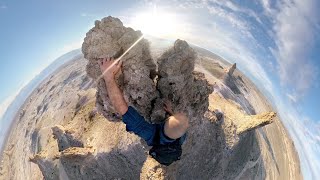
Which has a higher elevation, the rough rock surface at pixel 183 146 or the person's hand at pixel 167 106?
the person's hand at pixel 167 106

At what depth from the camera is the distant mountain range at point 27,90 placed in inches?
1973

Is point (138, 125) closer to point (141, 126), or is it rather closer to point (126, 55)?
point (141, 126)

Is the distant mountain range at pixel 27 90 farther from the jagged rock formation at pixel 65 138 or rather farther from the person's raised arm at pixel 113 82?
the person's raised arm at pixel 113 82

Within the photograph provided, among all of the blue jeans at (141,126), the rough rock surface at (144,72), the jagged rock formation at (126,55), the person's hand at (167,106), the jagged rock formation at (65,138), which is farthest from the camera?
the jagged rock formation at (65,138)

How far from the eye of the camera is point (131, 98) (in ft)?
40.7

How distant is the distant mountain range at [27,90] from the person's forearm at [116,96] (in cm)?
4170

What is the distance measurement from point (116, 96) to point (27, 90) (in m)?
→ 46.1

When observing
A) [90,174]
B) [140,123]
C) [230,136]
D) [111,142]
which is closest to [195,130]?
[230,136]

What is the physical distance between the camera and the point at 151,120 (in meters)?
12.2

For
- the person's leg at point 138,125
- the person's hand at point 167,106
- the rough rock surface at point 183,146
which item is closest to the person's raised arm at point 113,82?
the person's leg at point 138,125

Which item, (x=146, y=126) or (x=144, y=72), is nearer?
(x=146, y=126)

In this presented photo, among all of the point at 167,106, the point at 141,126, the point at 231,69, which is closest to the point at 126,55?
the point at 167,106

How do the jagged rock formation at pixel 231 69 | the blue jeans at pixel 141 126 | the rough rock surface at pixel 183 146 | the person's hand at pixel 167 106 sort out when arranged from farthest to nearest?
the jagged rock formation at pixel 231 69 → the rough rock surface at pixel 183 146 → the person's hand at pixel 167 106 → the blue jeans at pixel 141 126

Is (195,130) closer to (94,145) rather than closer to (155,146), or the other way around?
(94,145)
